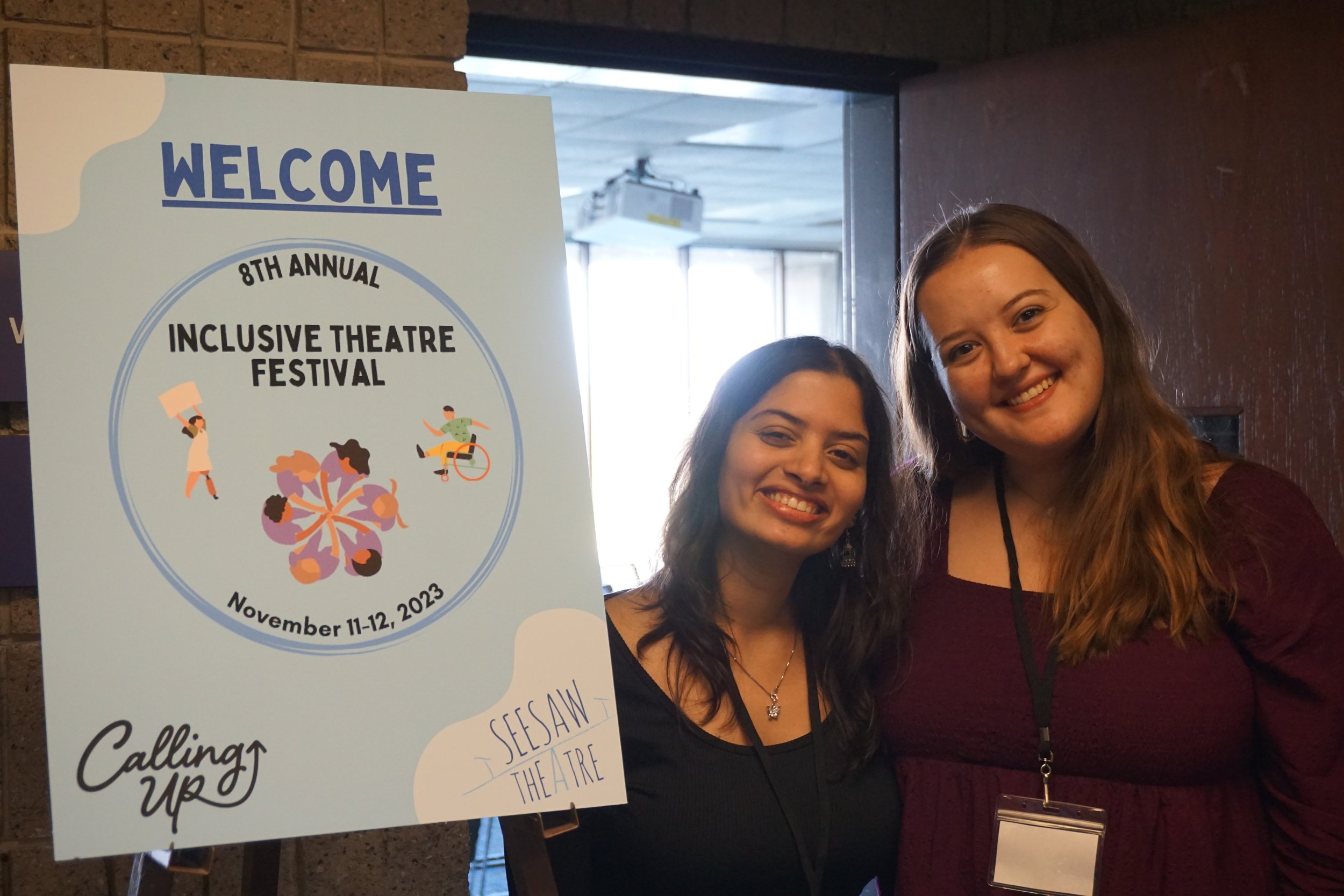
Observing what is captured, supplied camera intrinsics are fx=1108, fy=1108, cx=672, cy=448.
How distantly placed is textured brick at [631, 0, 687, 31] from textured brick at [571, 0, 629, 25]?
0.02 metres

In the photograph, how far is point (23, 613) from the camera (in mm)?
1583

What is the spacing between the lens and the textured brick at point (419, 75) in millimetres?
1721

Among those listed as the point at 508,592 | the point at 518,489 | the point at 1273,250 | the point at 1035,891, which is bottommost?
the point at 1035,891

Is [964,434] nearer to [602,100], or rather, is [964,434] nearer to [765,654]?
[765,654]

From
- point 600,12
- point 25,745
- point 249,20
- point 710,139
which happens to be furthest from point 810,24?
point 710,139

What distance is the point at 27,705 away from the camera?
158cm

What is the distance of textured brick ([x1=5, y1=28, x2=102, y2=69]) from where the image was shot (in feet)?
5.17

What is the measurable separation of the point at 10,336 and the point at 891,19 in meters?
2.06

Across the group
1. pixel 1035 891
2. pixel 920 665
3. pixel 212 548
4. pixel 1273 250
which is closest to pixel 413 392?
pixel 212 548

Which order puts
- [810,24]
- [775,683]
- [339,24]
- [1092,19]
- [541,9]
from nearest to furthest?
[775,683] < [339,24] < [541,9] < [810,24] < [1092,19]

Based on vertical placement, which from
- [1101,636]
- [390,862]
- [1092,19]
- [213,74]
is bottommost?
[390,862]

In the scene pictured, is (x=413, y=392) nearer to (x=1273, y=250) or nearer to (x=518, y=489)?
(x=518, y=489)

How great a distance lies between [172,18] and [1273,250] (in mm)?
1958

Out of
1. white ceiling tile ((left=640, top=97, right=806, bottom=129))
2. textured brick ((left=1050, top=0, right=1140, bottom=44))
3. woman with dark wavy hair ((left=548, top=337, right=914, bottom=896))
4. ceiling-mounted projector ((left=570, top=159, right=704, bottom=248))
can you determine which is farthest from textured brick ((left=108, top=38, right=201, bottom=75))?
ceiling-mounted projector ((left=570, top=159, right=704, bottom=248))
